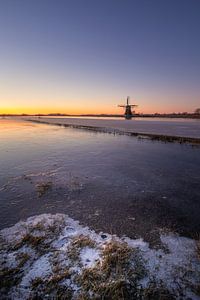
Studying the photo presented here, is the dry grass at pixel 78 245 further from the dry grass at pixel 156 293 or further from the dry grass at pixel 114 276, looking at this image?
the dry grass at pixel 156 293

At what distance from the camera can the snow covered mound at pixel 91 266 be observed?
3434 mm

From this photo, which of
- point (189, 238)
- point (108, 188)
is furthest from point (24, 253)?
point (108, 188)

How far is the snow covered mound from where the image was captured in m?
3.43

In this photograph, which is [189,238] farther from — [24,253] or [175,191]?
[24,253]

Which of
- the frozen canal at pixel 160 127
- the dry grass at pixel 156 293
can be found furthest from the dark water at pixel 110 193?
the frozen canal at pixel 160 127

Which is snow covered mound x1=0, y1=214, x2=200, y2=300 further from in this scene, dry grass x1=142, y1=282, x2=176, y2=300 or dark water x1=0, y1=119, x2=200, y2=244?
dark water x1=0, y1=119, x2=200, y2=244

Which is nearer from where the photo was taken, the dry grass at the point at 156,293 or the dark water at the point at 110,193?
the dry grass at the point at 156,293

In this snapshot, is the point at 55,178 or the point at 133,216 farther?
the point at 55,178

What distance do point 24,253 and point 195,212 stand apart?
569 centimetres

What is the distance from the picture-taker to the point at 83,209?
6.66 meters

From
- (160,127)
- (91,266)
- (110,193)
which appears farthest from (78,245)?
(160,127)

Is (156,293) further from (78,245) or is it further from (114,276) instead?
(78,245)

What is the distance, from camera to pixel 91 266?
13.1 ft

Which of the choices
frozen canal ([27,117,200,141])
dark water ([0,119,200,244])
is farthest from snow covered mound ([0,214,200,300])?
frozen canal ([27,117,200,141])
